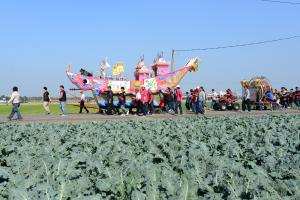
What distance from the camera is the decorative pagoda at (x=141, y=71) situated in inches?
1938

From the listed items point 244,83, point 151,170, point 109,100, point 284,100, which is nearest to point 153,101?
point 109,100

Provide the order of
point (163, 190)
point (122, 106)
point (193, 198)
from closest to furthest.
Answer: point (193, 198), point (163, 190), point (122, 106)

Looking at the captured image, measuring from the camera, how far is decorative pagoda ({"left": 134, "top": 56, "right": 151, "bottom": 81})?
49.2 meters

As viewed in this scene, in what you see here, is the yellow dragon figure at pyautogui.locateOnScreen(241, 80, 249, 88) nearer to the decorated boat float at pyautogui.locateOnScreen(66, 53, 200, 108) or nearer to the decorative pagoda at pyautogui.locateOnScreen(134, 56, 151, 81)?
the decorated boat float at pyautogui.locateOnScreen(66, 53, 200, 108)

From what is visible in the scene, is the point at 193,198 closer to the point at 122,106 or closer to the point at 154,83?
the point at 122,106

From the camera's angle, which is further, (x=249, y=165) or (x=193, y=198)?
(x=249, y=165)

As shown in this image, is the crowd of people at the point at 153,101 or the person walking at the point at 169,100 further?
the person walking at the point at 169,100

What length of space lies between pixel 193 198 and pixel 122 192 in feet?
2.93

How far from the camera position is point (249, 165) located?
548 cm

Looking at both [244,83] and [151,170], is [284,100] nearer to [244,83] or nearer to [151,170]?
[244,83]

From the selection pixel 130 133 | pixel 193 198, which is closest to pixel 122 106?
pixel 130 133

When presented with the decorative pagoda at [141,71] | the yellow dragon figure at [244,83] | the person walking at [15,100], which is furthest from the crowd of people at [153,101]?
the decorative pagoda at [141,71]

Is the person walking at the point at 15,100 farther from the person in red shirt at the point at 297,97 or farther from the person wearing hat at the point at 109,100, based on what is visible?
the person in red shirt at the point at 297,97

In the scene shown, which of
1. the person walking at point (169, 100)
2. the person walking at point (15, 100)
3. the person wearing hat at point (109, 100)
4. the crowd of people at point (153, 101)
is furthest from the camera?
the person walking at point (169, 100)
